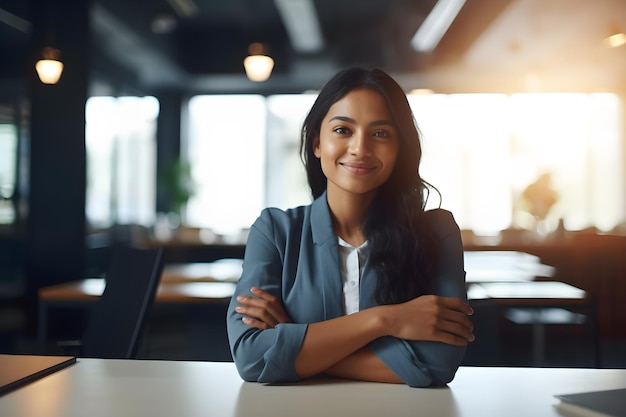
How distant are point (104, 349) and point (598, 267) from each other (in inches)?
180

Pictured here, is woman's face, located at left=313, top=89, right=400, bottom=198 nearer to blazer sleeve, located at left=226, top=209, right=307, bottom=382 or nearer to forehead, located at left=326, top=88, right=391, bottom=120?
forehead, located at left=326, top=88, right=391, bottom=120

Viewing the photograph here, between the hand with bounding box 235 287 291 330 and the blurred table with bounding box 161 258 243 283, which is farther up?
the hand with bounding box 235 287 291 330

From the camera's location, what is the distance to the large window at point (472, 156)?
9070 mm

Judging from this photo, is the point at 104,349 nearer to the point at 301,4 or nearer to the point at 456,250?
the point at 456,250

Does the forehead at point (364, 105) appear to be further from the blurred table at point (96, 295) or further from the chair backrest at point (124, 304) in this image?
the blurred table at point (96, 295)

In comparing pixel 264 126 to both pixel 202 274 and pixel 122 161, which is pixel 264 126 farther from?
pixel 202 274

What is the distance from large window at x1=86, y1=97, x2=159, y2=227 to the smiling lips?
23.4 ft

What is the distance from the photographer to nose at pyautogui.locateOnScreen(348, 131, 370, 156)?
149 centimetres

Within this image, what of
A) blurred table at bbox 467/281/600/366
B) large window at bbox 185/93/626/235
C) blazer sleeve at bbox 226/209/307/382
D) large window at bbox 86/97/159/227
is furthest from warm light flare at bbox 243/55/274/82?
blazer sleeve at bbox 226/209/307/382

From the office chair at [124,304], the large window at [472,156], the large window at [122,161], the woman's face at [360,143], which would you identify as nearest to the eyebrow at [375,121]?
the woman's face at [360,143]

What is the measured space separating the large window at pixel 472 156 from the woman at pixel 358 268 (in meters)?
6.62

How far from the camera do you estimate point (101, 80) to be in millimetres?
8867

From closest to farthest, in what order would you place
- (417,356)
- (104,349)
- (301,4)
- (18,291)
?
(417,356) → (104,349) → (18,291) → (301,4)

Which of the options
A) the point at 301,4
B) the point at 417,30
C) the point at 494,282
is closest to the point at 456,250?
the point at 494,282
